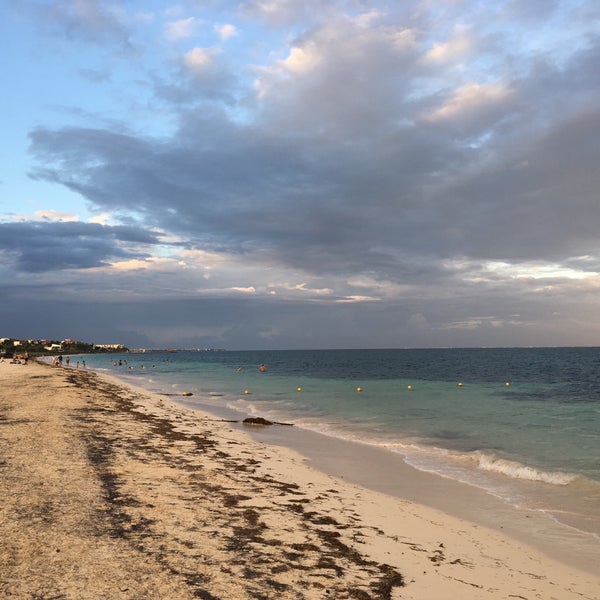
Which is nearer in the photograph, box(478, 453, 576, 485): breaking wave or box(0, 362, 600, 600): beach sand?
box(0, 362, 600, 600): beach sand

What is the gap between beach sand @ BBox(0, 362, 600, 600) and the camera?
20.9ft

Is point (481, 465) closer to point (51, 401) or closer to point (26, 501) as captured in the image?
point (26, 501)

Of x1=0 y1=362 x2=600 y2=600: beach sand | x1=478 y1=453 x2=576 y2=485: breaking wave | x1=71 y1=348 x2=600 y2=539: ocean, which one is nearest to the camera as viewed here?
x1=0 y1=362 x2=600 y2=600: beach sand

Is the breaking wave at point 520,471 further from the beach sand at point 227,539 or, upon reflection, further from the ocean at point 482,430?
the beach sand at point 227,539

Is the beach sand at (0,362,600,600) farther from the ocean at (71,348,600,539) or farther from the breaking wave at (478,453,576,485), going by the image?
the breaking wave at (478,453,576,485)

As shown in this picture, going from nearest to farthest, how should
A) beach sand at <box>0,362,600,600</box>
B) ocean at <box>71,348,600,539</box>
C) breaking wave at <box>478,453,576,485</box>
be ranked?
beach sand at <box>0,362,600,600</box>, ocean at <box>71,348,600,539</box>, breaking wave at <box>478,453,576,485</box>

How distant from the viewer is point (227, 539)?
26.4 feet

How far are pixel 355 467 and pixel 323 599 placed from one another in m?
10.0

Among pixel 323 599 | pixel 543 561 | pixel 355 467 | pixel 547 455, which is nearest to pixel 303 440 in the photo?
pixel 355 467

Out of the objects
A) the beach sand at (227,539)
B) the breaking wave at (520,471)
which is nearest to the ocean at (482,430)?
the breaking wave at (520,471)

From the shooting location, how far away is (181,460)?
1416cm

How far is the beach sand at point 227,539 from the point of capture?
638cm

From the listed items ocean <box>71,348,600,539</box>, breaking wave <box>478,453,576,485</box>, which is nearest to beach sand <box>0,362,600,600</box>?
ocean <box>71,348,600,539</box>

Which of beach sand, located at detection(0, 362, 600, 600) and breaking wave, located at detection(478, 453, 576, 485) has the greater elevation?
beach sand, located at detection(0, 362, 600, 600)
